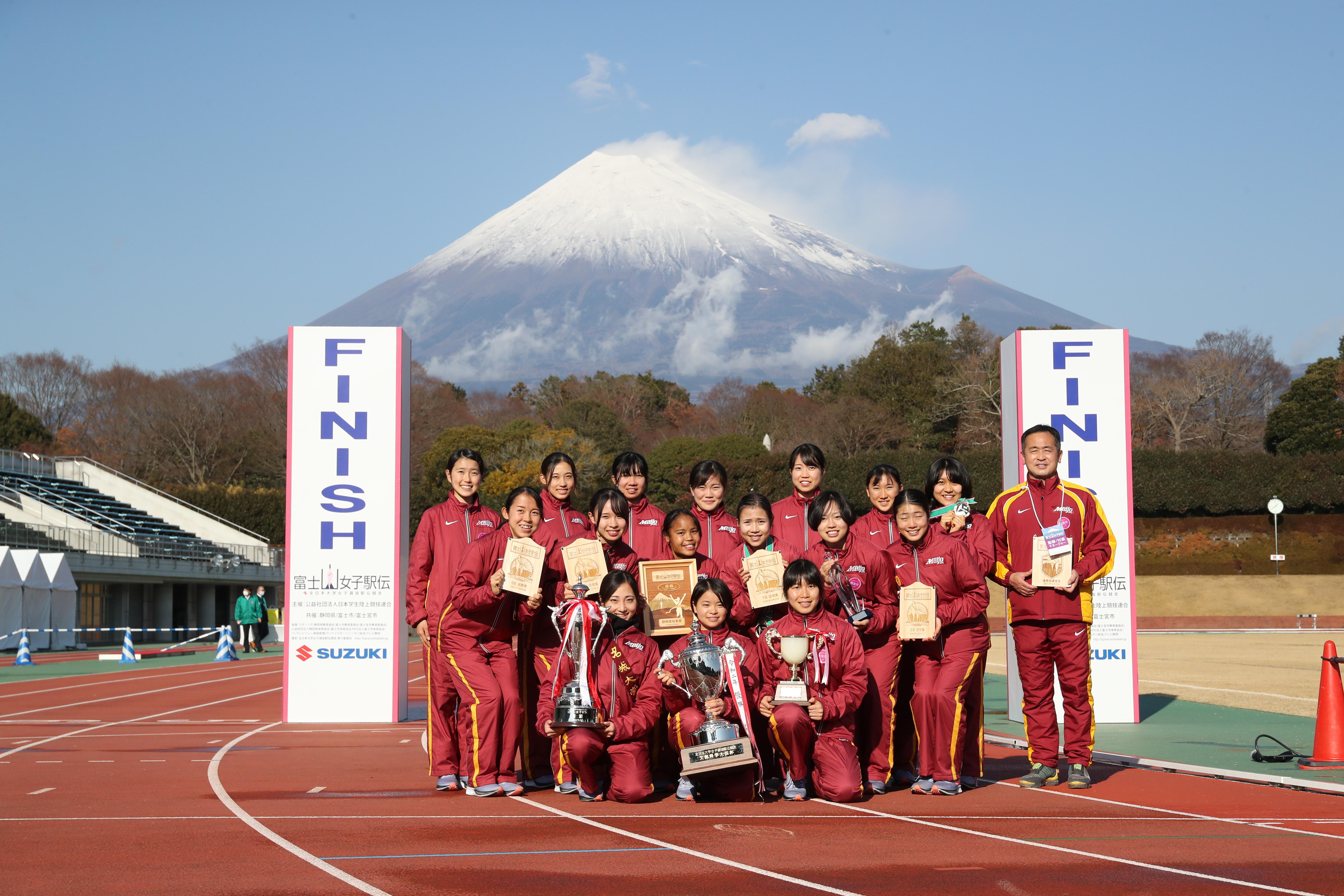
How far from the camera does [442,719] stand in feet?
25.1

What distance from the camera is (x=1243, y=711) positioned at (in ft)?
38.7

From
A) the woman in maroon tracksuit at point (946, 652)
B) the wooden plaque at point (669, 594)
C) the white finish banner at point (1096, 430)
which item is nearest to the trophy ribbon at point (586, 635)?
the wooden plaque at point (669, 594)

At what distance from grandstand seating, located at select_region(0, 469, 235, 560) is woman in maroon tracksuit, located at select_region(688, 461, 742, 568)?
31973mm

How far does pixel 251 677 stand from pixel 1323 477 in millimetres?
44629

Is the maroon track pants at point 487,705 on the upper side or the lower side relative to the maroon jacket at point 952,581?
lower

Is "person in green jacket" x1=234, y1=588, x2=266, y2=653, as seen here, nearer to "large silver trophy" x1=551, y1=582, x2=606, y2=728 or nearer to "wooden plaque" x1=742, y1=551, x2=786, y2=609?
"large silver trophy" x1=551, y1=582, x2=606, y2=728

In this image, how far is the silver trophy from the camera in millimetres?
6969

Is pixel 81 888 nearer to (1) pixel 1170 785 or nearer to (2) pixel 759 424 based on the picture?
(1) pixel 1170 785

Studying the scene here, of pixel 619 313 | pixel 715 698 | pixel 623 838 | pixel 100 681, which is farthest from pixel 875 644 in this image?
pixel 619 313

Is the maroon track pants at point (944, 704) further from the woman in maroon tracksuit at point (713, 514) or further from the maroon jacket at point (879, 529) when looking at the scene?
the woman in maroon tracksuit at point (713, 514)

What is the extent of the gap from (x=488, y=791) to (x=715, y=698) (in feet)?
5.23

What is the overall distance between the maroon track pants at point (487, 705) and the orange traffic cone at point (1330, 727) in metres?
5.24

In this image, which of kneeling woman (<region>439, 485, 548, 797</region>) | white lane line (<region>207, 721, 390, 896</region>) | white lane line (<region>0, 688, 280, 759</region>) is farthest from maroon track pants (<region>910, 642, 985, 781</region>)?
white lane line (<region>0, 688, 280, 759</region>)

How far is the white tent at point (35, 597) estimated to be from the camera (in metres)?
26.1
